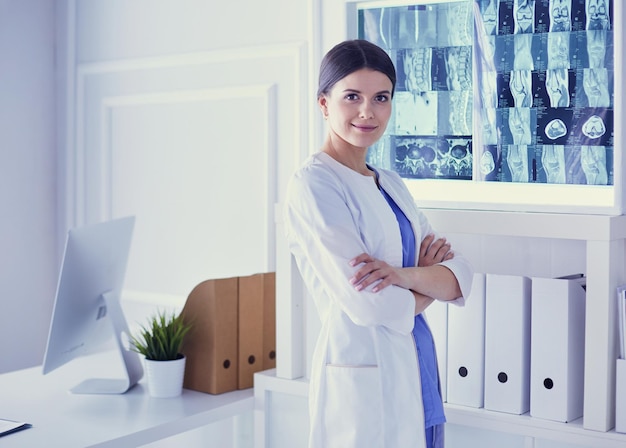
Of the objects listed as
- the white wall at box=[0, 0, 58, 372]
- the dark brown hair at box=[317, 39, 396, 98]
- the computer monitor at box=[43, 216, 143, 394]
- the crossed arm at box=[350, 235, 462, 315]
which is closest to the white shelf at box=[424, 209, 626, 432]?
the crossed arm at box=[350, 235, 462, 315]

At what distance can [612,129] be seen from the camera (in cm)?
182

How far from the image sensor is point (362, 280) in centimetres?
161

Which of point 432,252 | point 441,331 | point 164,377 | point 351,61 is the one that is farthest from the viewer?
point 164,377

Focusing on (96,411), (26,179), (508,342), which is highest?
(26,179)

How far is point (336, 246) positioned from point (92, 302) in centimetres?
87

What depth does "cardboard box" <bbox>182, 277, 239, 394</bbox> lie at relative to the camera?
2229 millimetres

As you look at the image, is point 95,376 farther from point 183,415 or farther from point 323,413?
point 323,413

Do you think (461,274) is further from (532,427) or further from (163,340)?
(163,340)

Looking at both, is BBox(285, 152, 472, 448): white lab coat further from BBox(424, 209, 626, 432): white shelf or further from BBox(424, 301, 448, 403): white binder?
BBox(424, 209, 626, 432): white shelf

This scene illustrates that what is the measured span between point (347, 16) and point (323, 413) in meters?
0.98

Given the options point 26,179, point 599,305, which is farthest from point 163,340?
point 26,179

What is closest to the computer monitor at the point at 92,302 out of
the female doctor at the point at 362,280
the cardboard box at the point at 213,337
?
the cardboard box at the point at 213,337

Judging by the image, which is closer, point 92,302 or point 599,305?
point 599,305

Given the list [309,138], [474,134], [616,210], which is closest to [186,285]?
[309,138]
